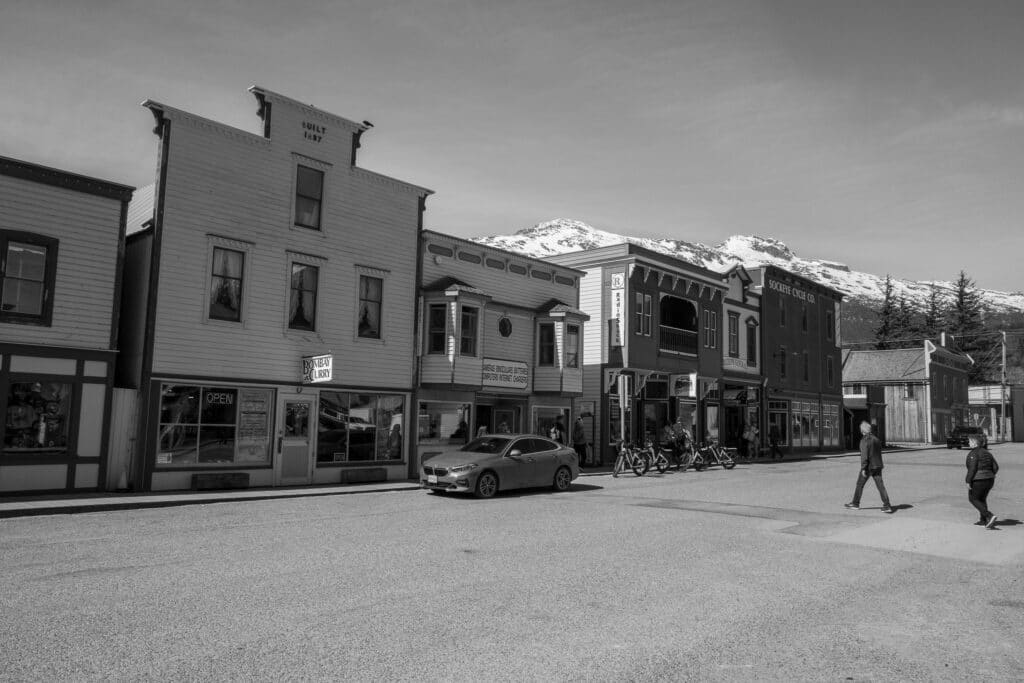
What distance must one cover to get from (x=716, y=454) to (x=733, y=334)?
12.8m

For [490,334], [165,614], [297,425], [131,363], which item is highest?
[490,334]

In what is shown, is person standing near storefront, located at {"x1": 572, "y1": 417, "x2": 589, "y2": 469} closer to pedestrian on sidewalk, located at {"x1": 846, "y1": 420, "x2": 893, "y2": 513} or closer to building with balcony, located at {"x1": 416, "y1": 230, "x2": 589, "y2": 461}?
building with balcony, located at {"x1": 416, "y1": 230, "x2": 589, "y2": 461}

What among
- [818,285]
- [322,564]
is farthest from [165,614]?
[818,285]

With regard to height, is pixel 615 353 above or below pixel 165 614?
above

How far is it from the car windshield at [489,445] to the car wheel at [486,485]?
2.80 feet

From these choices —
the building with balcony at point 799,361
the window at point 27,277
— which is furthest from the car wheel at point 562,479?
the building with balcony at point 799,361

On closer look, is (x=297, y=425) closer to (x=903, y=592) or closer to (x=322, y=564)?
(x=322, y=564)

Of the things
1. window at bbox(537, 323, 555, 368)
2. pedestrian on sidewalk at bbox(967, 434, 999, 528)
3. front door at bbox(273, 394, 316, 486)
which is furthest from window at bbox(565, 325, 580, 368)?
pedestrian on sidewalk at bbox(967, 434, 999, 528)

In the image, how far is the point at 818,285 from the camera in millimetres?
49281

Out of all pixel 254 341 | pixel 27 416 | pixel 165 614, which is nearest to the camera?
pixel 165 614

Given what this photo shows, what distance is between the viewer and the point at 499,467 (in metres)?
17.6

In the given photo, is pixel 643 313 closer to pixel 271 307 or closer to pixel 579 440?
pixel 579 440

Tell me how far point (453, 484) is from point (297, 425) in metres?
5.53

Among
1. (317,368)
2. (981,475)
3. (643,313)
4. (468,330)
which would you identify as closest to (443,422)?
(468,330)
